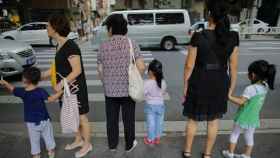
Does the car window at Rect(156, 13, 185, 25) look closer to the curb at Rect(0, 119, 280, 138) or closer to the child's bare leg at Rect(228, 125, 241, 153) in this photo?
the curb at Rect(0, 119, 280, 138)

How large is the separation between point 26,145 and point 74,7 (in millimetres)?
26502

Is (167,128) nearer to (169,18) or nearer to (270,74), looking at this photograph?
(270,74)

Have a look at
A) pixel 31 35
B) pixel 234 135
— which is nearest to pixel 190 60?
pixel 234 135

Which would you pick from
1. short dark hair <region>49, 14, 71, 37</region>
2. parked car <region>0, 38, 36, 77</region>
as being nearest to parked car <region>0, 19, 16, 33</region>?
parked car <region>0, 38, 36, 77</region>

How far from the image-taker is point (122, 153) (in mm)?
3285

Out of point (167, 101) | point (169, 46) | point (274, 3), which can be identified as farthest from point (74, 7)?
point (167, 101)

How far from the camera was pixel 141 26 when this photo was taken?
12.6 m

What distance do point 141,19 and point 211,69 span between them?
1047 cm

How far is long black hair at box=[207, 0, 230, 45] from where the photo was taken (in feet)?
7.91

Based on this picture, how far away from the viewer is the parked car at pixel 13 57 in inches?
256

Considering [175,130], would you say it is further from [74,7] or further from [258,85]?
[74,7]

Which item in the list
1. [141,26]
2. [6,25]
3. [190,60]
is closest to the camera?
[190,60]

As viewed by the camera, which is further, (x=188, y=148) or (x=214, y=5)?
(x=188, y=148)

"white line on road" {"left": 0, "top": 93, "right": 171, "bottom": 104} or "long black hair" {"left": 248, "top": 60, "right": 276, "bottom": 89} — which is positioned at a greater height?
"long black hair" {"left": 248, "top": 60, "right": 276, "bottom": 89}
